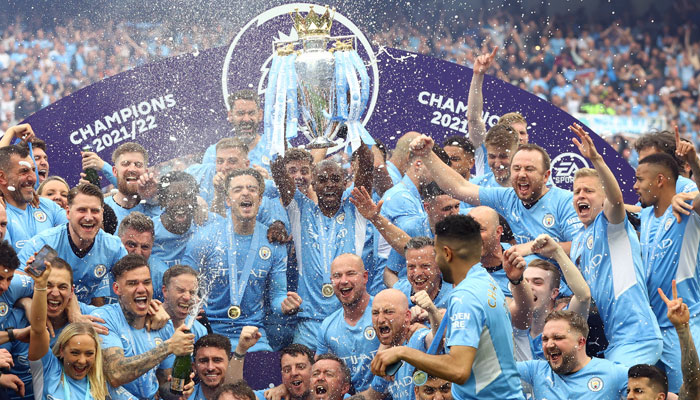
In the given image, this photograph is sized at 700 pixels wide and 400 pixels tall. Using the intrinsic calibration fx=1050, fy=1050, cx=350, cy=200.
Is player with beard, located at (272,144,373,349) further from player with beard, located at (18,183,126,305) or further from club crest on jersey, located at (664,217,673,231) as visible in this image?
club crest on jersey, located at (664,217,673,231)

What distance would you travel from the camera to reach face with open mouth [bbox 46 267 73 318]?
5840mm

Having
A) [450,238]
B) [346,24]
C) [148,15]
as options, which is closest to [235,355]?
[450,238]

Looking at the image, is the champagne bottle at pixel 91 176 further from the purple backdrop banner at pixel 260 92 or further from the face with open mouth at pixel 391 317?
the face with open mouth at pixel 391 317

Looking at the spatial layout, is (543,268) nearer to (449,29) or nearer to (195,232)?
(195,232)

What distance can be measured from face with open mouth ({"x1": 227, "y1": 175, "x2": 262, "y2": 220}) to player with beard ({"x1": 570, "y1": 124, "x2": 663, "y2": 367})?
2198 mm

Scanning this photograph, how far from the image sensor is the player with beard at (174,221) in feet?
23.5

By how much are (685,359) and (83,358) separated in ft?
10.4

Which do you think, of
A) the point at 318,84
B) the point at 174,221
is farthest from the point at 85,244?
the point at 318,84

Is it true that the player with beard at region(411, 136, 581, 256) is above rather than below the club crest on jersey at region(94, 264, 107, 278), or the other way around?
above

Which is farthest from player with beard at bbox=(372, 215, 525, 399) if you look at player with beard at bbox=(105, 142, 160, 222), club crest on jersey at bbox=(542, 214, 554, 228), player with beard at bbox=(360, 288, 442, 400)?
player with beard at bbox=(105, 142, 160, 222)

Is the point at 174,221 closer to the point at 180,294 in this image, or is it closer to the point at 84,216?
the point at 180,294

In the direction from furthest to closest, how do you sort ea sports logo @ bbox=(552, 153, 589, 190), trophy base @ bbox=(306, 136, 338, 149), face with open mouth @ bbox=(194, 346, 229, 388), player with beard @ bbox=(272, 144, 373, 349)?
1. ea sports logo @ bbox=(552, 153, 589, 190)
2. player with beard @ bbox=(272, 144, 373, 349)
3. trophy base @ bbox=(306, 136, 338, 149)
4. face with open mouth @ bbox=(194, 346, 229, 388)

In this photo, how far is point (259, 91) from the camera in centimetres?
867

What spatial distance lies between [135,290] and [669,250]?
3142 millimetres
